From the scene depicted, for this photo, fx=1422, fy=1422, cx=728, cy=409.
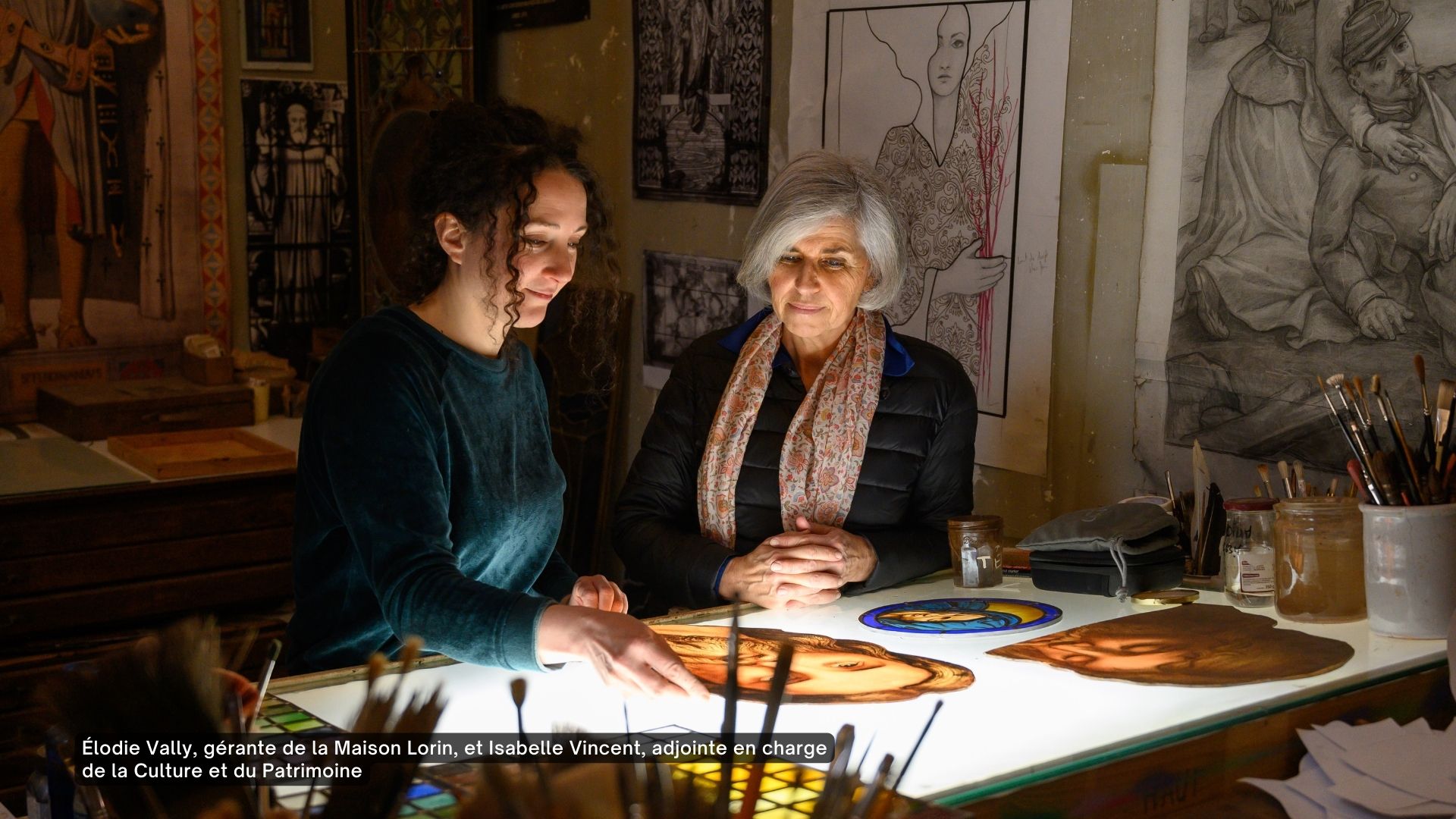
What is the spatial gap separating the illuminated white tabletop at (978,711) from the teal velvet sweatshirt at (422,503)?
0.08m

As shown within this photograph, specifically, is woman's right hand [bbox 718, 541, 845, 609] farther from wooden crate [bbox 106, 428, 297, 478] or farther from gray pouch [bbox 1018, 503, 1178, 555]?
wooden crate [bbox 106, 428, 297, 478]

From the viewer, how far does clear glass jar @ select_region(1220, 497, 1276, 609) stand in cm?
223

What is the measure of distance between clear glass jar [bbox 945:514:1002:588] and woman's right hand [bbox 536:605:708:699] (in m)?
0.83

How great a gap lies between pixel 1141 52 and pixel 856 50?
0.90 m

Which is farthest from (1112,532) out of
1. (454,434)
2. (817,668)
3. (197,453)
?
(197,453)

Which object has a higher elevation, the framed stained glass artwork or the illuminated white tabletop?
the framed stained glass artwork

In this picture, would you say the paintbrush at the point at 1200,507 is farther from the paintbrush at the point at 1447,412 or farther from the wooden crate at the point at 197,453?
the wooden crate at the point at 197,453

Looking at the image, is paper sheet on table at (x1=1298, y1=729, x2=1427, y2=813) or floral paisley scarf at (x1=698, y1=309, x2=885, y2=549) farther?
floral paisley scarf at (x1=698, y1=309, x2=885, y2=549)

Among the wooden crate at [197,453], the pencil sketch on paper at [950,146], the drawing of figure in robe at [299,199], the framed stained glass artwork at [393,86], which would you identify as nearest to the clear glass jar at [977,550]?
the pencil sketch on paper at [950,146]

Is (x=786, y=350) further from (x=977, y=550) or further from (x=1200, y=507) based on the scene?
(x=1200, y=507)

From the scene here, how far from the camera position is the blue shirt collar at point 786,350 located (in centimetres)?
283

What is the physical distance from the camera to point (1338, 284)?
2646 mm

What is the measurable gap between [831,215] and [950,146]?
2.58ft

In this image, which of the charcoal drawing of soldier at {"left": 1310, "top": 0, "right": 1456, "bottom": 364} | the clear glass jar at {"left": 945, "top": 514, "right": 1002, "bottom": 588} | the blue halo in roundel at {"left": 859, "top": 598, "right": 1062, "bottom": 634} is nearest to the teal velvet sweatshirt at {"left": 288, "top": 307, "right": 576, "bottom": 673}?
the blue halo in roundel at {"left": 859, "top": 598, "right": 1062, "bottom": 634}
